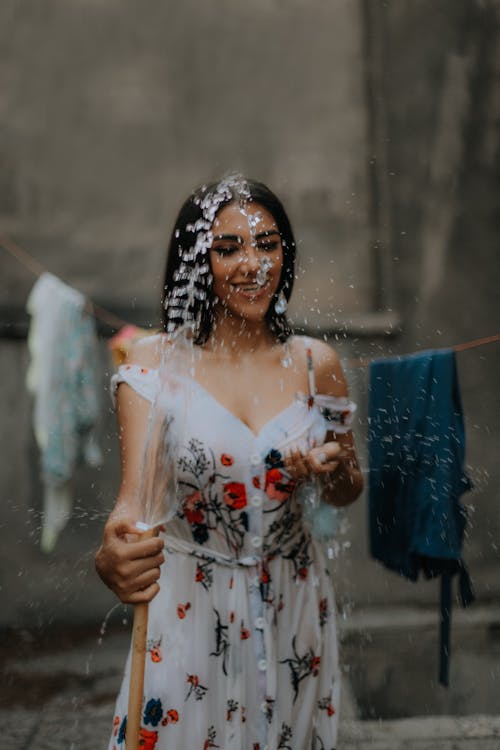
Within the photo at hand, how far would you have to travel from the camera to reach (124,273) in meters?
5.86

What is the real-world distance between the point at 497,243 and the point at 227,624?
466cm

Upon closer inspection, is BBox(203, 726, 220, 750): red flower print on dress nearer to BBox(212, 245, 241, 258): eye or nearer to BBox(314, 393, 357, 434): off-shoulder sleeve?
BBox(314, 393, 357, 434): off-shoulder sleeve

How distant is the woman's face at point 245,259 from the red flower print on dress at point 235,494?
0.46 meters

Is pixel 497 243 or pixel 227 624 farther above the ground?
pixel 497 243

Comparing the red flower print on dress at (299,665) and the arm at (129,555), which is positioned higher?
the arm at (129,555)

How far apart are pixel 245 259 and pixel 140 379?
428mm

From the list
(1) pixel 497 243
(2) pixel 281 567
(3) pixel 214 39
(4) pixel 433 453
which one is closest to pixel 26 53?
(3) pixel 214 39

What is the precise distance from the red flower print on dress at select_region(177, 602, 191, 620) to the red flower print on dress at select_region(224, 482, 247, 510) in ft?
0.94

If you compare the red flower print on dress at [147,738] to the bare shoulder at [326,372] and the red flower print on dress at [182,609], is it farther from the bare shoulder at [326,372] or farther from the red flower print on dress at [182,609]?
the bare shoulder at [326,372]

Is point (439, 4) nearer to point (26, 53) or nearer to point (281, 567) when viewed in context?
point (26, 53)

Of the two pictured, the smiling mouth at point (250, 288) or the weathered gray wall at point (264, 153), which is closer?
the smiling mouth at point (250, 288)

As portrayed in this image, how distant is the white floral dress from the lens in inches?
80.4

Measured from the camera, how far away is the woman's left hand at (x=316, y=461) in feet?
6.62

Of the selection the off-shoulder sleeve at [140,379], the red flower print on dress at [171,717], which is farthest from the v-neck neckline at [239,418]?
the red flower print on dress at [171,717]
